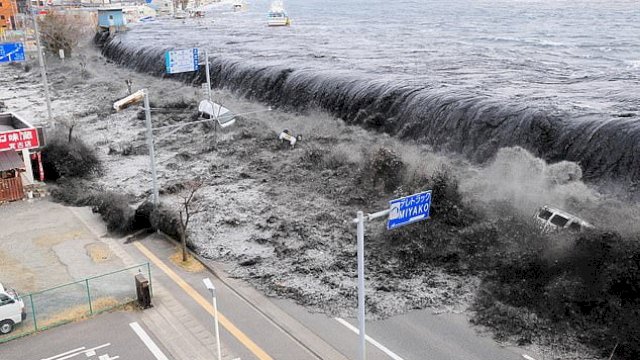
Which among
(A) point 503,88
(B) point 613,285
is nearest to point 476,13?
(A) point 503,88

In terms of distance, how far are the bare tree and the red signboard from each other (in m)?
8.17

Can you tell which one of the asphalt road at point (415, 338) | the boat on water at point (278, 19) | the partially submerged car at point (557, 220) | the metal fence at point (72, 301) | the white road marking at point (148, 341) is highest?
the boat on water at point (278, 19)

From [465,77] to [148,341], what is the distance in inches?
1390

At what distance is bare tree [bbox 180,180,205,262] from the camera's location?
23.8 m

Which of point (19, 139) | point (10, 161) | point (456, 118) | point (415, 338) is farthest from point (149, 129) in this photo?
point (456, 118)

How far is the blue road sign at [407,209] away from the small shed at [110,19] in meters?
94.0

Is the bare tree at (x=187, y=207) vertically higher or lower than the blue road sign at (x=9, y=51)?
lower

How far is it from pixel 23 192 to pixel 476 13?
10514 cm

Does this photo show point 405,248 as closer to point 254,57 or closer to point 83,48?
point 254,57

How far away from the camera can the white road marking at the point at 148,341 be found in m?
17.4

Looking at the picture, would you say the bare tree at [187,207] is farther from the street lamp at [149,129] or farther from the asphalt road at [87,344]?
the asphalt road at [87,344]

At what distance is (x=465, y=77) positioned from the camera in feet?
152

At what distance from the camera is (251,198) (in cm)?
3183

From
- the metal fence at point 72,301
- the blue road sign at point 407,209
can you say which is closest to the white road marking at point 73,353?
the metal fence at point 72,301
